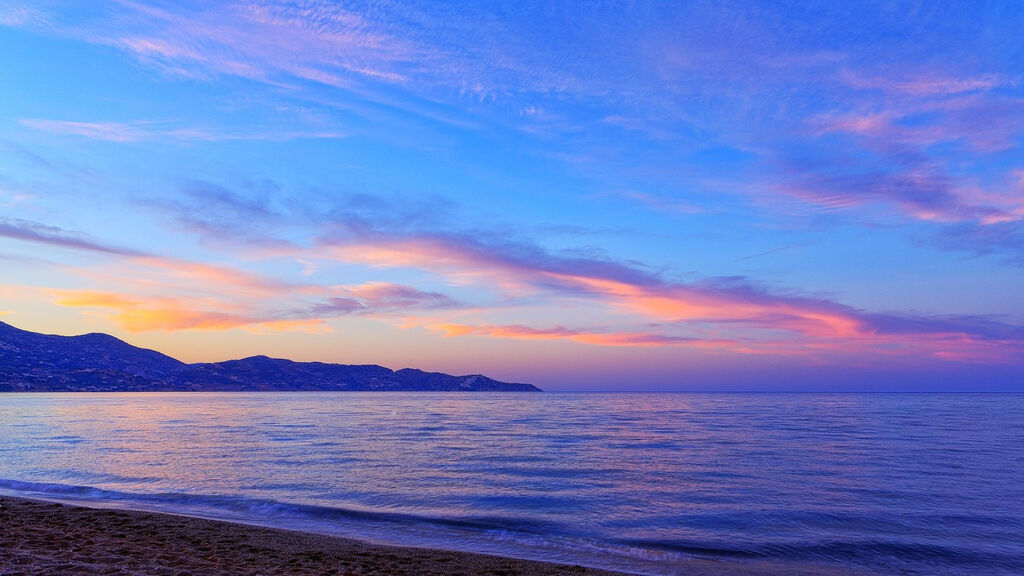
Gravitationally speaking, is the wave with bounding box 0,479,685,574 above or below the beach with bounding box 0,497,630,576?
below

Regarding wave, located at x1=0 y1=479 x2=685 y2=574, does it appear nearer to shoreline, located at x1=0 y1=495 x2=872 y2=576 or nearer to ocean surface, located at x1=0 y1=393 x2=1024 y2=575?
ocean surface, located at x1=0 y1=393 x2=1024 y2=575

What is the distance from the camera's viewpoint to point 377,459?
3891 centimetres

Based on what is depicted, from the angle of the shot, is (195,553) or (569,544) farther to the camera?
(569,544)

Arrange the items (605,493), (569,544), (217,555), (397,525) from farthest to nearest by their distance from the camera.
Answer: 1. (605,493)
2. (397,525)
3. (569,544)
4. (217,555)

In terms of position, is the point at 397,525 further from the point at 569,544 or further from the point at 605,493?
the point at 605,493

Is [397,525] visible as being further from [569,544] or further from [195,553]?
[195,553]

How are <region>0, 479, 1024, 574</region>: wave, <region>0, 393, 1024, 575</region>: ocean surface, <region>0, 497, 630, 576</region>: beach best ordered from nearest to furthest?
1. <region>0, 497, 630, 576</region>: beach
2. <region>0, 479, 1024, 574</region>: wave
3. <region>0, 393, 1024, 575</region>: ocean surface

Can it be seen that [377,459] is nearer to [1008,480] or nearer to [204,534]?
[204,534]

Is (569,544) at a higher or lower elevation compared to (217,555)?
lower

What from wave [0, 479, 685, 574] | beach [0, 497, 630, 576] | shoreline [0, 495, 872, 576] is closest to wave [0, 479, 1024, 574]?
wave [0, 479, 685, 574]

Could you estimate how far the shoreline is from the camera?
1363 cm

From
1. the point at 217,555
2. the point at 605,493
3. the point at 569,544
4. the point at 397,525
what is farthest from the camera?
the point at 605,493

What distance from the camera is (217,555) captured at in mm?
15461

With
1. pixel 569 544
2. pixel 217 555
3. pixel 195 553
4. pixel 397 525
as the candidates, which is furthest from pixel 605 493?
pixel 195 553
